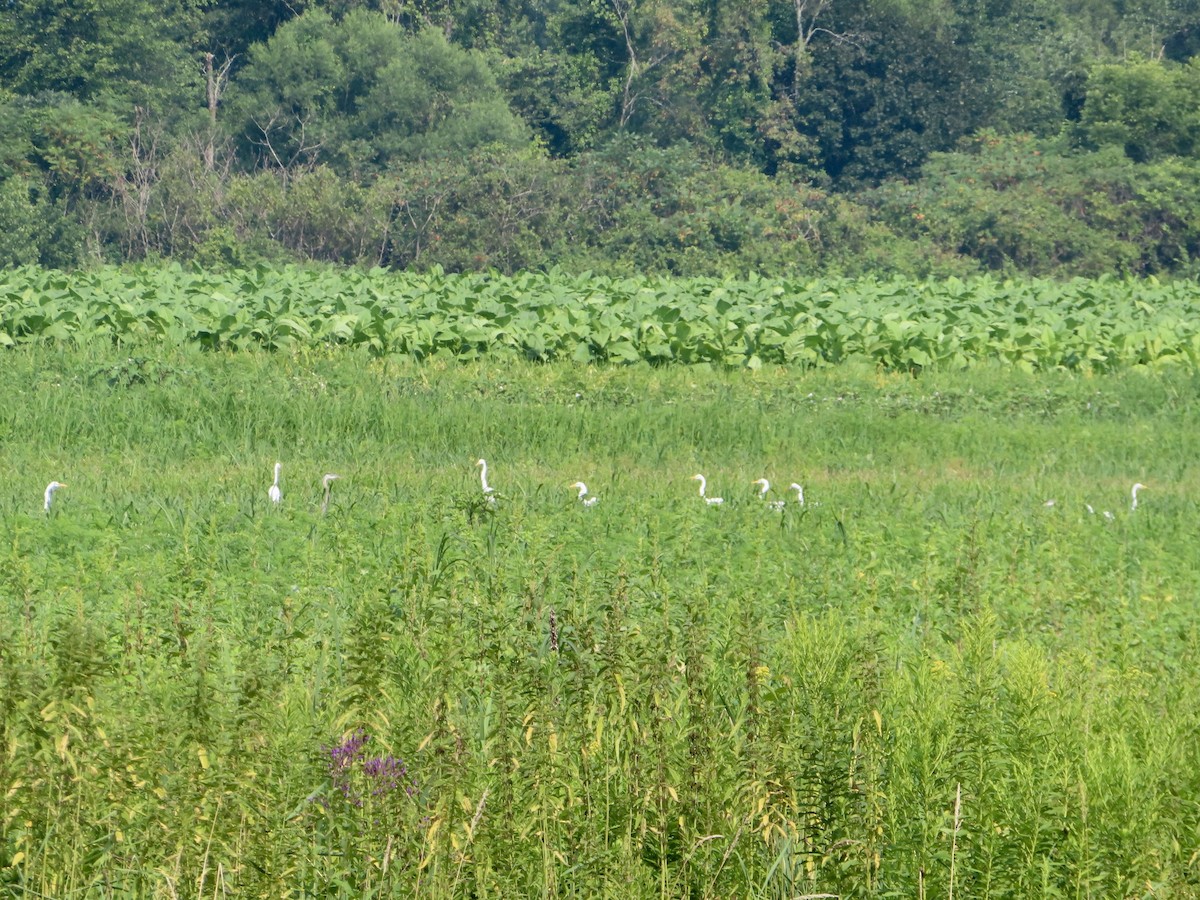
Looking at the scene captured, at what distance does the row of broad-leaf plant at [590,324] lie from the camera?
17.1 metres

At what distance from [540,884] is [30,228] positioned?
32.2 meters

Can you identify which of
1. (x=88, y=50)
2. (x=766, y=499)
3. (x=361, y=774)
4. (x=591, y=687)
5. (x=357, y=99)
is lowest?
(x=766, y=499)

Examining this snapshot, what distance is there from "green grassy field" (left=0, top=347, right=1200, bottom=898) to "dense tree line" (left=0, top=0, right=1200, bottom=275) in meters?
25.8

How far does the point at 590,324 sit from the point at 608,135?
25.1m

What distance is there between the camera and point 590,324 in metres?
18.2

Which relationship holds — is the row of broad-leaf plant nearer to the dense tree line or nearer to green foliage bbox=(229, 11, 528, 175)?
the dense tree line

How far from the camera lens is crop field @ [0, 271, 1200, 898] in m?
4.14

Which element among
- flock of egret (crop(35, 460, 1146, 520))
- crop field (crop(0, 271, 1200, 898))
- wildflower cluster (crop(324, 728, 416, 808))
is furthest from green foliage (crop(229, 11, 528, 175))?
wildflower cluster (crop(324, 728, 416, 808))

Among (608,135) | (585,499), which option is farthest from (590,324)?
(608,135)

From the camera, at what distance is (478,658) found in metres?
5.25

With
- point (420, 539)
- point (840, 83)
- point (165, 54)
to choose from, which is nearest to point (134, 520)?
point (420, 539)

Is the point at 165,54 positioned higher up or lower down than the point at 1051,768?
higher up

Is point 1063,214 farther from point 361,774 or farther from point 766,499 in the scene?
point 361,774

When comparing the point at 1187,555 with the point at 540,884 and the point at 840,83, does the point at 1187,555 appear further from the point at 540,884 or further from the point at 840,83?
the point at 840,83
